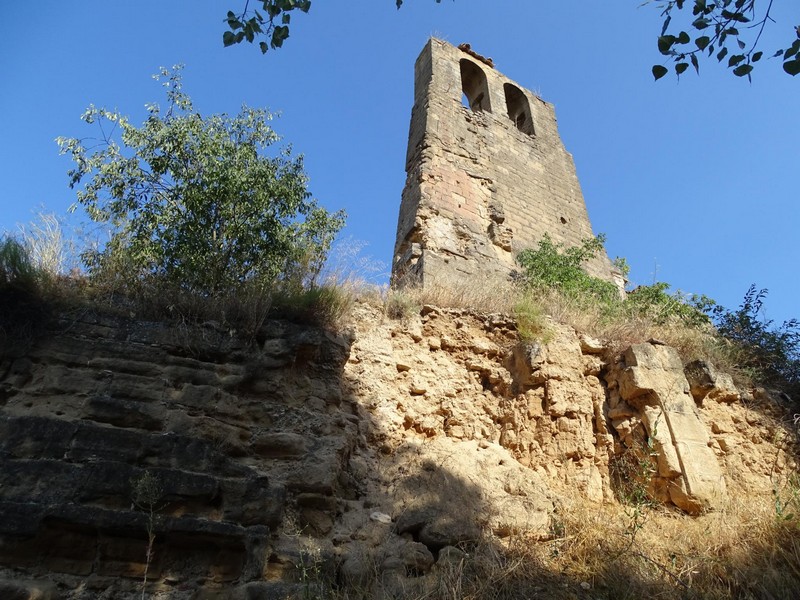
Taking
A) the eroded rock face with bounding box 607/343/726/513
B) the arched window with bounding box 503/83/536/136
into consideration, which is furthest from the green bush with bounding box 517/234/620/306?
the arched window with bounding box 503/83/536/136

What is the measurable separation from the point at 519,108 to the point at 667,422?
9309mm

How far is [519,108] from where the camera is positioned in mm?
12477

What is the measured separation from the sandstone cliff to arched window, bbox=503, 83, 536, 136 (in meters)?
7.45

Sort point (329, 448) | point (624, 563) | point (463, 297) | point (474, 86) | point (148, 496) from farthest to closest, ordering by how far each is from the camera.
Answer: point (474, 86), point (463, 297), point (329, 448), point (624, 563), point (148, 496)

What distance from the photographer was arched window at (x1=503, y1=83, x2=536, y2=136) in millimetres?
11805

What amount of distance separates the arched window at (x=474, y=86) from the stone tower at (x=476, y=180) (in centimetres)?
2

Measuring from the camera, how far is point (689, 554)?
365 cm

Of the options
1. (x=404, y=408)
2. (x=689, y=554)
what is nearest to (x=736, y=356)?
(x=689, y=554)

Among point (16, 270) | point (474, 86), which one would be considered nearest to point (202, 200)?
point (16, 270)

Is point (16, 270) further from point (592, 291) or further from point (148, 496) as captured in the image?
point (592, 291)

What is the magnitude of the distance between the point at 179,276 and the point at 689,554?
4.52m

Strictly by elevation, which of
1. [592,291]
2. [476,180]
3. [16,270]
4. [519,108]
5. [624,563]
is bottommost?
[624,563]

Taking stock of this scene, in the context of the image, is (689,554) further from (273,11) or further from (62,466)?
(273,11)

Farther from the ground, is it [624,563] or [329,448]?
[329,448]
